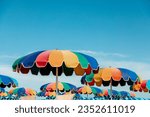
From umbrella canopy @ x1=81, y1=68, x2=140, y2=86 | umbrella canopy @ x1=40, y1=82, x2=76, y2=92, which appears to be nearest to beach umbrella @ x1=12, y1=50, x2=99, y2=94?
umbrella canopy @ x1=81, y1=68, x2=140, y2=86

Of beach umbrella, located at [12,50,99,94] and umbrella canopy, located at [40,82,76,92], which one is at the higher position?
beach umbrella, located at [12,50,99,94]

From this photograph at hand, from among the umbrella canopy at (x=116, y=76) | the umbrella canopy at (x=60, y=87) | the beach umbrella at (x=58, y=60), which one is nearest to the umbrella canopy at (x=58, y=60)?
the beach umbrella at (x=58, y=60)

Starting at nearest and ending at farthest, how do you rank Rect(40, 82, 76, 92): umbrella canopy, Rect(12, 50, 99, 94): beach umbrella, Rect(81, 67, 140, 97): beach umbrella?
1. Rect(12, 50, 99, 94): beach umbrella
2. Rect(81, 67, 140, 97): beach umbrella
3. Rect(40, 82, 76, 92): umbrella canopy

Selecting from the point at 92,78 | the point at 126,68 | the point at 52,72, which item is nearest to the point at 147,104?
the point at 52,72

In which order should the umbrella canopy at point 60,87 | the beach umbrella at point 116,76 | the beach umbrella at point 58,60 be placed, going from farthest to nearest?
the umbrella canopy at point 60,87
the beach umbrella at point 116,76
the beach umbrella at point 58,60

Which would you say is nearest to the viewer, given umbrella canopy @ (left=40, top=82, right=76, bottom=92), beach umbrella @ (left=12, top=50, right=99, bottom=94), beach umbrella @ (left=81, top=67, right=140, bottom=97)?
beach umbrella @ (left=12, top=50, right=99, bottom=94)

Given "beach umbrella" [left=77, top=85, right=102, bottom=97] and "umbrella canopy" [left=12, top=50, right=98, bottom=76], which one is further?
"beach umbrella" [left=77, top=85, right=102, bottom=97]

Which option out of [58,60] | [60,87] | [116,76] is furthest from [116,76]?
[60,87]

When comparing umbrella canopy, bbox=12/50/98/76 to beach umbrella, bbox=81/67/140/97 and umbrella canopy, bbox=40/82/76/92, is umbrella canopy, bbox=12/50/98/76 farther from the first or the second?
umbrella canopy, bbox=40/82/76/92

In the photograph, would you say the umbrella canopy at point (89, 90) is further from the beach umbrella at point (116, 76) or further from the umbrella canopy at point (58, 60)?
the umbrella canopy at point (58, 60)

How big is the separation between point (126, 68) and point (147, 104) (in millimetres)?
2395

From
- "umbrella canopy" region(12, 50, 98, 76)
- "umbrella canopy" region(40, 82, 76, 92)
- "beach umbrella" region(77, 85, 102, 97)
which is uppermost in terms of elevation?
"umbrella canopy" region(12, 50, 98, 76)

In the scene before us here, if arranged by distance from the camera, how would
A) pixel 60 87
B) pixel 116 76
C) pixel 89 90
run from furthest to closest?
pixel 89 90 → pixel 60 87 → pixel 116 76

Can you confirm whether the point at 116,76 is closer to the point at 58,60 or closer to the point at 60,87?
the point at 58,60
